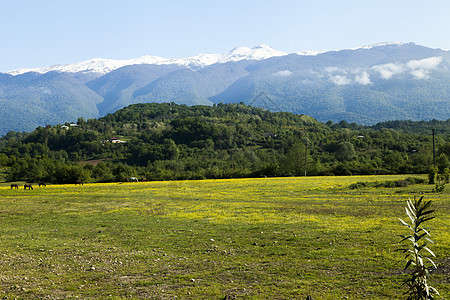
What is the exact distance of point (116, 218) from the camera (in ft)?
79.8

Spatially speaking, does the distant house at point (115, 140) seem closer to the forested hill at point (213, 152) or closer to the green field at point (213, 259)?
the forested hill at point (213, 152)

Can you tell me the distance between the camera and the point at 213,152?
144 m

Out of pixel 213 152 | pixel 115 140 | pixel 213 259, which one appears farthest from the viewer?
pixel 115 140

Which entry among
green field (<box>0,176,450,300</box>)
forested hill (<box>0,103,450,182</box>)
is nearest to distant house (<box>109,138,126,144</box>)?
forested hill (<box>0,103,450,182</box>)

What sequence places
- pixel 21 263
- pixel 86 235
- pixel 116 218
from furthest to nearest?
pixel 116 218, pixel 86 235, pixel 21 263

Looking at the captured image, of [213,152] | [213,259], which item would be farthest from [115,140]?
[213,259]

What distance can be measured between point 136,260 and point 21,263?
3645 millimetres

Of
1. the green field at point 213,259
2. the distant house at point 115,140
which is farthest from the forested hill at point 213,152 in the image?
the green field at point 213,259

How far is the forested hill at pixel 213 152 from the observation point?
87875mm

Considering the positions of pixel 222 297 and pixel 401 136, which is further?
pixel 401 136

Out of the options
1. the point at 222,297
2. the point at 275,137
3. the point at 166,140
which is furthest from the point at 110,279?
the point at 275,137

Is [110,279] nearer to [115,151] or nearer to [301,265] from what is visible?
[301,265]

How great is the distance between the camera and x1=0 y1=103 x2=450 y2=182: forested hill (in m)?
87.9

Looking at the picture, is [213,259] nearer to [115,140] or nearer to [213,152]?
[213,152]
